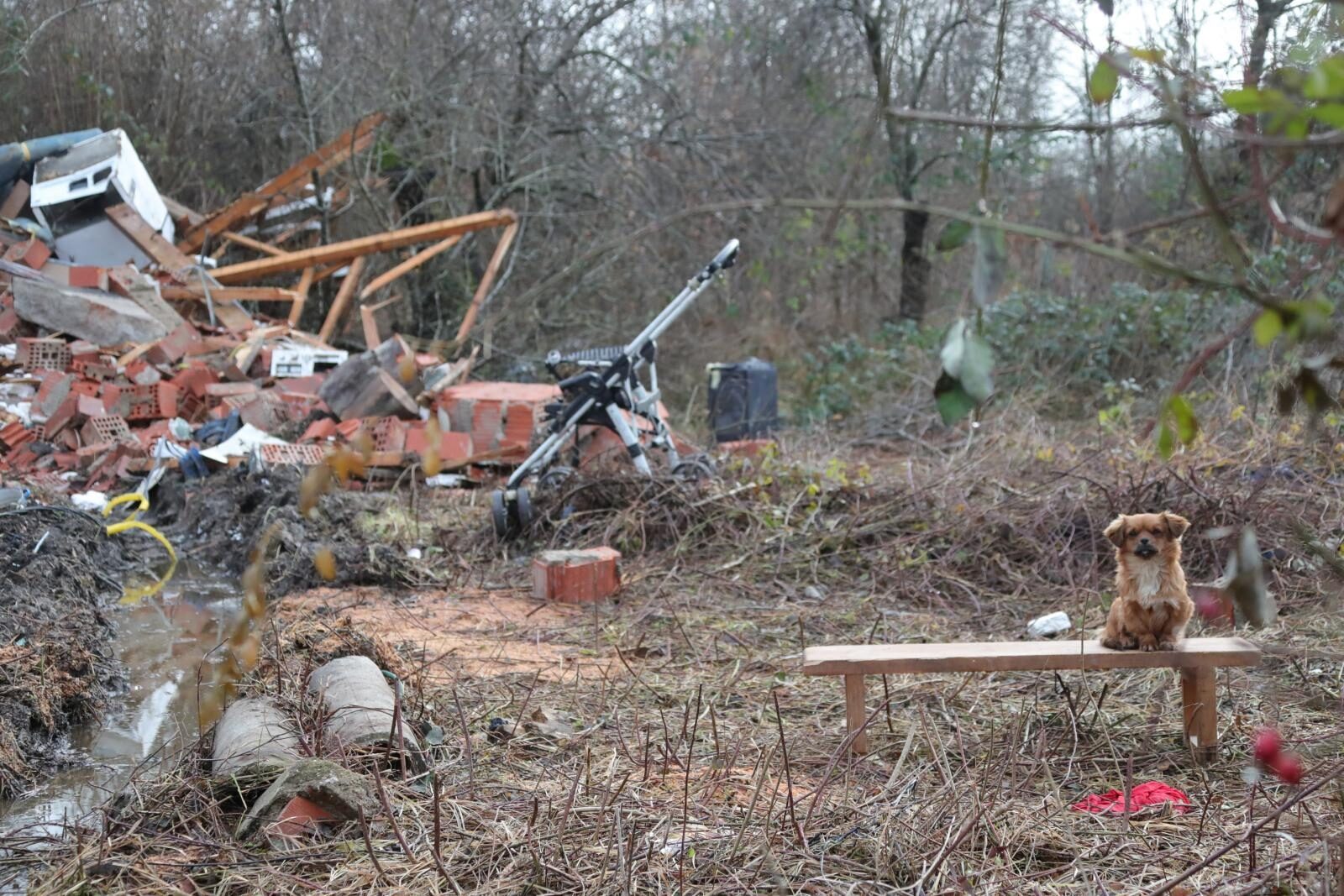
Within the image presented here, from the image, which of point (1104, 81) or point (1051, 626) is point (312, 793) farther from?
point (1051, 626)

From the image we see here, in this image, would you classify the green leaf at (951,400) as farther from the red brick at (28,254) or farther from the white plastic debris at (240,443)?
the red brick at (28,254)

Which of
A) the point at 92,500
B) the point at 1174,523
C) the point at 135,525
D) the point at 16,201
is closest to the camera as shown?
the point at 1174,523

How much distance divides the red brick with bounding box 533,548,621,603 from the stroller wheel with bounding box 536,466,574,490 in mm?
1312

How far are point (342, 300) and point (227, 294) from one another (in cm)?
122

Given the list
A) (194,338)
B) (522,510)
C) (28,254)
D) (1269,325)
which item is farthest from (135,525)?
(1269,325)

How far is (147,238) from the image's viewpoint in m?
12.3

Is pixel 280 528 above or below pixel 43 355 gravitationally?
below

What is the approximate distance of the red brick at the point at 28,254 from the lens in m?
11.6

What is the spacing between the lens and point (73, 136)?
1258 centimetres

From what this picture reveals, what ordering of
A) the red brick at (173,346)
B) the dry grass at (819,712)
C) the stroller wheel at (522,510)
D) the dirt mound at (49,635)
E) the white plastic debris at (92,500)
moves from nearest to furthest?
the dry grass at (819,712) < the dirt mound at (49,635) < the stroller wheel at (522,510) < the white plastic debris at (92,500) < the red brick at (173,346)

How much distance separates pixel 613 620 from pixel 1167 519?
2948 mm

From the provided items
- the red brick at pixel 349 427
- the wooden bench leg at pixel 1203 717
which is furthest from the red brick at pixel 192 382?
the wooden bench leg at pixel 1203 717

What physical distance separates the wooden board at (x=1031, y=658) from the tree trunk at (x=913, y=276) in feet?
38.8

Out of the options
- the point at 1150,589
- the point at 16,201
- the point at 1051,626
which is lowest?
the point at 1051,626
